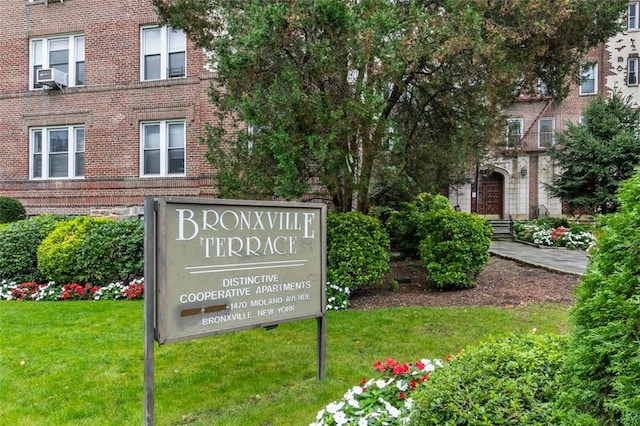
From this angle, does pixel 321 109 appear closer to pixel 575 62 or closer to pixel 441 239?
pixel 441 239

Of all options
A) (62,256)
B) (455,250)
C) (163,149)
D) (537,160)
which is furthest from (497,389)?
(537,160)

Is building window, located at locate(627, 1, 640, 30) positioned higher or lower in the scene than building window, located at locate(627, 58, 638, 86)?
higher

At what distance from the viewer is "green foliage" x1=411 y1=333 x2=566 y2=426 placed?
1.86 meters

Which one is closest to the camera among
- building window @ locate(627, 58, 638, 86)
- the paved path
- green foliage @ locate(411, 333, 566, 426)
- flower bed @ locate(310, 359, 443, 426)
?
green foliage @ locate(411, 333, 566, 426)

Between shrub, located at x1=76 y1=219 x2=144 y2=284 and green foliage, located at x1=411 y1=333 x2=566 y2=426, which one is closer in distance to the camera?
green foliage, located at x1=411 y1=333 x2=566 y2=426

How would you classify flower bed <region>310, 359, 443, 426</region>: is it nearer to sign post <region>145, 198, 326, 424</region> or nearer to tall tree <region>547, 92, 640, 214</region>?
sign post <region>145, 198, 326, 424</region>

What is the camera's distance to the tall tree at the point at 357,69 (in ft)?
18.9

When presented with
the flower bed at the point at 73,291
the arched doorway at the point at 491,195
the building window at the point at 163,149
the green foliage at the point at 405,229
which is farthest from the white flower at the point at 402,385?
the arched doorway at the point at 491,195

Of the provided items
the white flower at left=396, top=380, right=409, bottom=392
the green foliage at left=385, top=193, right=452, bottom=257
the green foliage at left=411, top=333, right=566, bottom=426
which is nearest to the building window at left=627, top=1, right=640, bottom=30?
the green foliage at left=385, top=193, right=452, bottom=257

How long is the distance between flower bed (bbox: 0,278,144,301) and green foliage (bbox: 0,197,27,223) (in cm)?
624

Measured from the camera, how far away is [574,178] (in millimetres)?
18469

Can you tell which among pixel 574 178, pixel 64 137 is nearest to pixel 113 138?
pixel 64 137

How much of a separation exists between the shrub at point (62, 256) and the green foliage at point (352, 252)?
15.6ft

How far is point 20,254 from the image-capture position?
880cm
